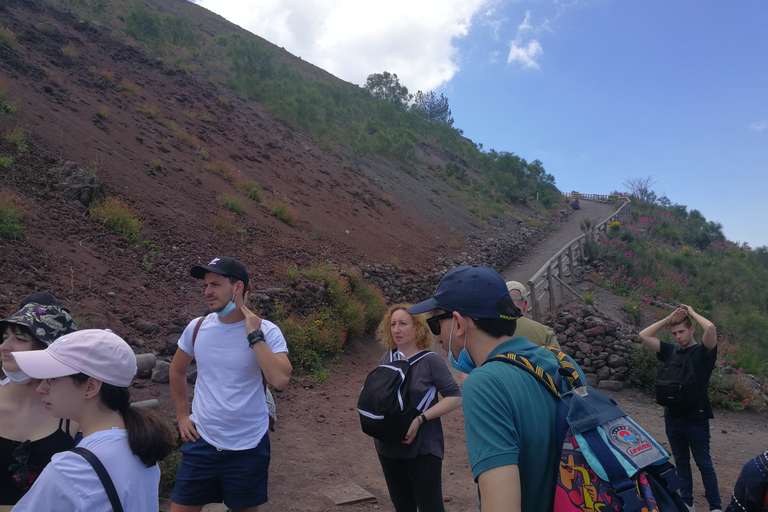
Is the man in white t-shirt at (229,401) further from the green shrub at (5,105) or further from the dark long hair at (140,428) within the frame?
the green shrub at (5,105)

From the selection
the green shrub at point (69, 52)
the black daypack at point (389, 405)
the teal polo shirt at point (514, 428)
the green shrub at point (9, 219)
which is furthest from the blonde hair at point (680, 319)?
the green shrub at point (69, 52)

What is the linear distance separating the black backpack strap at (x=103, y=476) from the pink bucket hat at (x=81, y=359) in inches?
11.1

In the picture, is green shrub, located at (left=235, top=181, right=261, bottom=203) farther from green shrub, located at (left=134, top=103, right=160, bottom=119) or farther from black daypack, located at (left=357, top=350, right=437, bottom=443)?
black daypack, located at (left=357, top=350, right=437, bottom=443)

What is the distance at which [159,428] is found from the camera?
195 centimetres

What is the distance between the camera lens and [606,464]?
140 cm

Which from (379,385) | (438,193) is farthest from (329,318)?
(438,193)

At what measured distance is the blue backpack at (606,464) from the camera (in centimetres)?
137

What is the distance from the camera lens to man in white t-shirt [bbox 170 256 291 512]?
2.79 meters

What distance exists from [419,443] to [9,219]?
7904 millimetres

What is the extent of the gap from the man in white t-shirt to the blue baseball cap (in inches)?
56.5

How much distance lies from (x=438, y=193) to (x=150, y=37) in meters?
17.3

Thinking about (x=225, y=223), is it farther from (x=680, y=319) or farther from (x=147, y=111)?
(x=680, y=319)

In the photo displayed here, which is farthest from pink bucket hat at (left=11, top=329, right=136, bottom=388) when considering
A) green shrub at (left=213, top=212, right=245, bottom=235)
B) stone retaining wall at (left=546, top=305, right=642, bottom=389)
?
green shrub at (left=213, top=212, right=245, bottom=235)

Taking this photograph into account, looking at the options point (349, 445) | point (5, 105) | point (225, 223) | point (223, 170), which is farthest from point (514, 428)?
point (223, 170)
